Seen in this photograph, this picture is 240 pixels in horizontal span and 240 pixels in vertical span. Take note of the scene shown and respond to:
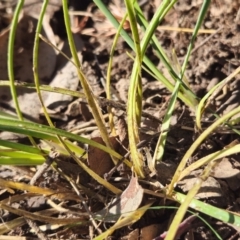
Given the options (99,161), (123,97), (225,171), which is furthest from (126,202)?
(123,97)

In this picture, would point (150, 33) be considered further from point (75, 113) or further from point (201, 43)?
point (75, 113)

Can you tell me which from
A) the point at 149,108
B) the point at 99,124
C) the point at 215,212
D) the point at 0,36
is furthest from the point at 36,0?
the point at 215,212

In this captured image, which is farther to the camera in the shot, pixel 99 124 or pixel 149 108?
pixel 149 108

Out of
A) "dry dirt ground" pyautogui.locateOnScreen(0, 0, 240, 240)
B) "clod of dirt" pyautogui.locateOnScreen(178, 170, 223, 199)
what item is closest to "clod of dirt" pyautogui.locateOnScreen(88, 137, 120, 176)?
"dry dirt ground" pyautogui.locateOnScreen(0, 0, 240, 240)

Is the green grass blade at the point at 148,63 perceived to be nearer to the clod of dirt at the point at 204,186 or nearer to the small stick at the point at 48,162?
the clod of dirt at the point at 204,186

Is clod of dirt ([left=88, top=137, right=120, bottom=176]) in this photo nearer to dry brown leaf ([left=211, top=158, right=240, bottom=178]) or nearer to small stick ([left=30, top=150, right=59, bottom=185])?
small stick ([left=30, top=150, right=59, bottom=185])

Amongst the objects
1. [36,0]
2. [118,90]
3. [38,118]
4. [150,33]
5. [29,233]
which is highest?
[150,33]

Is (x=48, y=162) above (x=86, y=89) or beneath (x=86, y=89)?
beneath

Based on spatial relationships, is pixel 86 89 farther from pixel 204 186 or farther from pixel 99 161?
pixel 204 186
